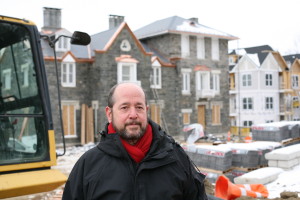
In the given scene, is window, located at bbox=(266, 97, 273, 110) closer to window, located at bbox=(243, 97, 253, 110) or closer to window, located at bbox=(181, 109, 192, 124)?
window, located at bbox=(243, 97, 253, 110)

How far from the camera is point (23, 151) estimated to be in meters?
4.84

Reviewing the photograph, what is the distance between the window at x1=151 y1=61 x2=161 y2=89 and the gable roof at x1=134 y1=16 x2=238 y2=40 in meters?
3.11

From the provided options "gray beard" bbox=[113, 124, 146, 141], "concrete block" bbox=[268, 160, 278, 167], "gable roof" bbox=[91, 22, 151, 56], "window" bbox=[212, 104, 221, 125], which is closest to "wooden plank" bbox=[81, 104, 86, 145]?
"gable roof" bbox=[91, 22, 151, 56]

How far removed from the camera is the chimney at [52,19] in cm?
2555

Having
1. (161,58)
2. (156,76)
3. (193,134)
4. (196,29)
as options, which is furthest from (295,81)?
(193,134)

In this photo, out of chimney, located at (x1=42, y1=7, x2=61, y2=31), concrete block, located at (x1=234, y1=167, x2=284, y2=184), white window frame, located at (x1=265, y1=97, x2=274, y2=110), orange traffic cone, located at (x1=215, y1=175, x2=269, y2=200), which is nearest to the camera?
orange traffic cone, located at (x1=215, y1=175, x2=269, y2=200)

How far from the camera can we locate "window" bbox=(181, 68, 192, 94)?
27.8 meters

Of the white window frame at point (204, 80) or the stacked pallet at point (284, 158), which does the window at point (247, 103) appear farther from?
the stacked pallet at point (284, 158)

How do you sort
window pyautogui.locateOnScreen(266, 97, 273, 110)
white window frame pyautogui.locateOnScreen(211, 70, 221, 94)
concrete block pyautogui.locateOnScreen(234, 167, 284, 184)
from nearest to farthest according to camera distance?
concrete block pyautogui.locateOnScreen(234, 167, 284, 184), white window frame pyautogui.locateOnScreen(211, 70, 221, 94), window pyautogui.locateOnScreen(266, 97, 273, 110)

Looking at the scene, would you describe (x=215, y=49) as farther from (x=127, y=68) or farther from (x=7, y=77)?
(x=7, y=77)

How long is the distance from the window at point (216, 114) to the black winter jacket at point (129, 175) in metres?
28.1

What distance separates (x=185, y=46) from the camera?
2819cm

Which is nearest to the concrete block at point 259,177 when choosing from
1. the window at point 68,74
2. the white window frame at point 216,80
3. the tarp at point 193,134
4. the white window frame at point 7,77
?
the white window frame at point 7,77

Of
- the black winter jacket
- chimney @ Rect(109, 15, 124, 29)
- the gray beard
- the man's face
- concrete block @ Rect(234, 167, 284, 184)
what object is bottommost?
concrete block @ Rect(234, 167, 284, 184)
